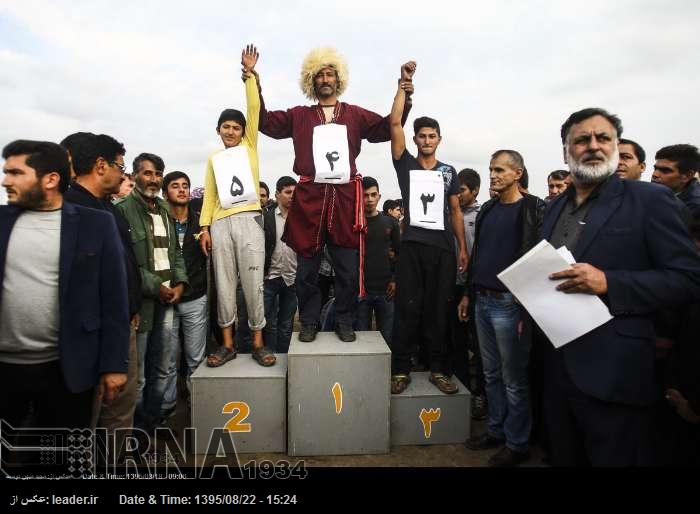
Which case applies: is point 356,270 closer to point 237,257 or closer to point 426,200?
point 426,200

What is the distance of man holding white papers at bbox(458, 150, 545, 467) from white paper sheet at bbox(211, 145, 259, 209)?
6.20 feet

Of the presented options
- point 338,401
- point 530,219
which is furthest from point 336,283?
point 530,219

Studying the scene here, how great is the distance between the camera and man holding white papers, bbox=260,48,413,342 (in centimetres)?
322

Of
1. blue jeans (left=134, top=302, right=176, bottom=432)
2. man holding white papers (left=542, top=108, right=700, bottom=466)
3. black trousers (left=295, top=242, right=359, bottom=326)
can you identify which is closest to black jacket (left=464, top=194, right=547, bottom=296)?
man holding white papers (left=542, top=108, right=700, bottom=466)

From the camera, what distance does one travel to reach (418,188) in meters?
3.35

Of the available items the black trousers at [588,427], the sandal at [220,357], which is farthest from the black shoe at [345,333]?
the black trousers at [588,427]

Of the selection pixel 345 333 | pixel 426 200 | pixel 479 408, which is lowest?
pixel 479 408

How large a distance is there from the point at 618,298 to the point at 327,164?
7.30 ft

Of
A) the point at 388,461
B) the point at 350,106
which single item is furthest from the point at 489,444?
the point at 350,106

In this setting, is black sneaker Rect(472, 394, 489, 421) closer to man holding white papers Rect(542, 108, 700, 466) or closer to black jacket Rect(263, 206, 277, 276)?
man holding white papers Rect(542, 108, 700, 466)

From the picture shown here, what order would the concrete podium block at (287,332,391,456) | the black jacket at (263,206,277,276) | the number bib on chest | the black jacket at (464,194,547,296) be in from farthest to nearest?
the black jacket at (263,206,277,276), the number bib on chest, the concrete podium block at (287,332,391,456), the black jacket at (464,194,547,296)

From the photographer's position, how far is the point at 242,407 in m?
3.16

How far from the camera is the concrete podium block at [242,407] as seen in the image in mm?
3104

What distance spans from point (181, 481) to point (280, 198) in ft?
11.6
